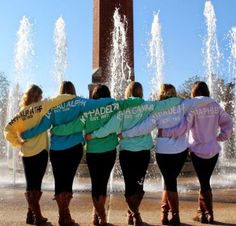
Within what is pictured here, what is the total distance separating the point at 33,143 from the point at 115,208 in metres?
1.91

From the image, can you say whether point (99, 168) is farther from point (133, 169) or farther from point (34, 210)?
point (34, 210)

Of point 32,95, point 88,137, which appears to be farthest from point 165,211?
point 32,95

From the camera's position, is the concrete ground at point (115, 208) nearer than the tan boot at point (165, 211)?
No

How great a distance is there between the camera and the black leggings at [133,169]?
5844 mm

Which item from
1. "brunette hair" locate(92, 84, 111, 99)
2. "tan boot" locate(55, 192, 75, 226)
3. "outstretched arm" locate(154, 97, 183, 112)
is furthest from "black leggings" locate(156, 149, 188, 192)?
"tan boot" locate(55, 192, 75, 226)

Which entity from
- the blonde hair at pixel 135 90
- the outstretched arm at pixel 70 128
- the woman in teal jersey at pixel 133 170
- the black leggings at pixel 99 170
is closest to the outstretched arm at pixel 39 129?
the outstretched arm at pixel 70 128

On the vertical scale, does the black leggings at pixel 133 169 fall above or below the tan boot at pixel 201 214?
above

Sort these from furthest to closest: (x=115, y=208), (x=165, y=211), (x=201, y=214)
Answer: (x=115, y=208)
(x=201, y=214)
(x=165, y=211)

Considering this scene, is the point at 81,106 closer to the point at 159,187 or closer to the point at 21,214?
the point at 21,214

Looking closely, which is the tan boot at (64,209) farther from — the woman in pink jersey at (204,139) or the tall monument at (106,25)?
the tall monument at (106,25)

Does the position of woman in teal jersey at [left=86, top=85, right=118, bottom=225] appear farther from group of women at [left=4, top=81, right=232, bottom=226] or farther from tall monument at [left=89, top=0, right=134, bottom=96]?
tall monument at [left=89, top=0, right=134, bottom=96]

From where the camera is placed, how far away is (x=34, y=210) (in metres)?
5.88

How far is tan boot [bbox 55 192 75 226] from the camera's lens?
5.74 m

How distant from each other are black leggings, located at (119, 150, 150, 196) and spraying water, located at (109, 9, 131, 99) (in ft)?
34.1
